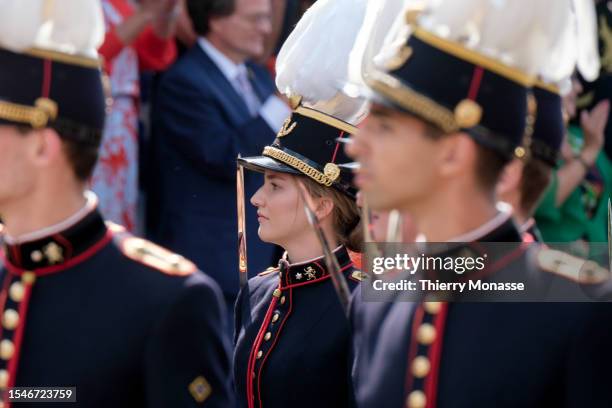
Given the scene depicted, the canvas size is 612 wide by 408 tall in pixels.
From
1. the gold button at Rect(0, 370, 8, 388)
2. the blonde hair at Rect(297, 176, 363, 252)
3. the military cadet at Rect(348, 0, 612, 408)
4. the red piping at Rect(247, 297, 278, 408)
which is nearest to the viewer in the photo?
the military cadet at Rect(348, 0, 612, 408)

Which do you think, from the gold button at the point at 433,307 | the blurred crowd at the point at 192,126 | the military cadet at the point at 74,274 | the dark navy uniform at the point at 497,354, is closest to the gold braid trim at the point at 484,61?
the dark navy uniform at the point at 497,354

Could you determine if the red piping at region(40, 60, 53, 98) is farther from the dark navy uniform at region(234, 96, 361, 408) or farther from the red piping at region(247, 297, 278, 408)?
the red piping at region(247, 297, 278, 408)

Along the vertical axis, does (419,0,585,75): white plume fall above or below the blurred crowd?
above

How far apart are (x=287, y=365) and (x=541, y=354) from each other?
170 cm

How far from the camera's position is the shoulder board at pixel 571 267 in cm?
362

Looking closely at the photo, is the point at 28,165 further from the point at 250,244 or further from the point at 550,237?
the point at 550,237

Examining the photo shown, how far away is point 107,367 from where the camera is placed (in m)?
3.78

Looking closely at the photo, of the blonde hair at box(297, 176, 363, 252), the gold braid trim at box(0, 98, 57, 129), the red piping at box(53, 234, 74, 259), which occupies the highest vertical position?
the gold braid trim at box(0, 98, 57, 129)

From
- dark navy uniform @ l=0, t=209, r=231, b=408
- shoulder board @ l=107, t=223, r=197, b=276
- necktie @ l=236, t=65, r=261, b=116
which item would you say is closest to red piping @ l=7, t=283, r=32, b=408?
dark navy uniform @ l=0, t=209, r=231, b=408

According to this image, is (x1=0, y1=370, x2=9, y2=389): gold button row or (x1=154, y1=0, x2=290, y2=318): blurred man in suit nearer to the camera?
(x1=0, y1=370, x2=9, y2=389): gold button row

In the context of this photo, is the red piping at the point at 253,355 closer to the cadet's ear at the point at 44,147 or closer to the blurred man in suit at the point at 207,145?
the cadet's ear at the point at 44,147

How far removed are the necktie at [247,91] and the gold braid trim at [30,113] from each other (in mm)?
4008

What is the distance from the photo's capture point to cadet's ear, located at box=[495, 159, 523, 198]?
3.71 m

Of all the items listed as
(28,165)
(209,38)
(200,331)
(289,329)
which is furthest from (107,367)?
(209,38)
